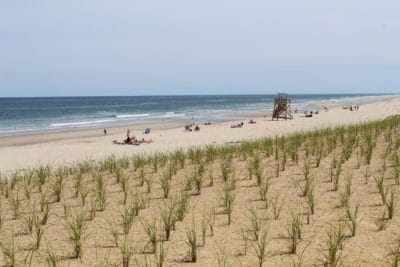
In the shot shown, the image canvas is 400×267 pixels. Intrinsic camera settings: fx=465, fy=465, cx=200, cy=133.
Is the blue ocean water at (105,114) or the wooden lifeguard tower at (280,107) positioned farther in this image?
the blue ocean water at (105,114)

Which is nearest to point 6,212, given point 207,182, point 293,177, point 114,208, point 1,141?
point 114,208

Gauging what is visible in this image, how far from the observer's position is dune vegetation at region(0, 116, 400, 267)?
4480mm

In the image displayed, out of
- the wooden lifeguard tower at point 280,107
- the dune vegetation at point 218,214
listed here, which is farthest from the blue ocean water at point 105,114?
the dune vegetation at point 218,214

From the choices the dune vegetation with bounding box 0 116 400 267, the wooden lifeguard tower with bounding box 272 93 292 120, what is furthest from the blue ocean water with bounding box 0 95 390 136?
the dune vegetation with bounding box 0 116 400 267

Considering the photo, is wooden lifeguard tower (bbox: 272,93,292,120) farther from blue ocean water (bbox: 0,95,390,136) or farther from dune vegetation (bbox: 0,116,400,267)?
dune vegetation (bbox: 0,116,400,267)

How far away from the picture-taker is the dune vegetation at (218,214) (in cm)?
448

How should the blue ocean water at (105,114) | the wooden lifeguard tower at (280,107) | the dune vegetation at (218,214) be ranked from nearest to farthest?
the dune vegetation at (218,214) → the wooden lifeguard tower at (280,107) → the blue ocean water at (105,114)

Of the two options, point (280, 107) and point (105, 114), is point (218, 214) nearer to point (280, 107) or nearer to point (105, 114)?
point (280, 107)

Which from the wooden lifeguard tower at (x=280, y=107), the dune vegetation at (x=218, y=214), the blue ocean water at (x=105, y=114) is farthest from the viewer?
the blue ocean water at (x=105, y=114)

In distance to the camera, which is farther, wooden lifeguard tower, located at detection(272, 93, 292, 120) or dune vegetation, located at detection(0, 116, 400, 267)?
wooden lifeguard tower, located at detection(272, 93, 292, 120)

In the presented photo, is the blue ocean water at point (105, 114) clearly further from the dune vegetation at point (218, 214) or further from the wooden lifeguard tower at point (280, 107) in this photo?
the dune vegetation at point (218, 214)

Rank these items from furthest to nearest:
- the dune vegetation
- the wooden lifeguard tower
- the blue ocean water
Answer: the blue ocean water → the wooden lifeguard tower → the dune vegetation

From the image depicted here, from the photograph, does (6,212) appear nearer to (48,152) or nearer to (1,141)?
(48,152)

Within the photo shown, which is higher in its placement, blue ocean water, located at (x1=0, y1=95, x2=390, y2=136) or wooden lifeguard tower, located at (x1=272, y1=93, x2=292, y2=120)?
wooden lifeguard tower, located at (x1=272, y1=93, x2=292, y2=120)
